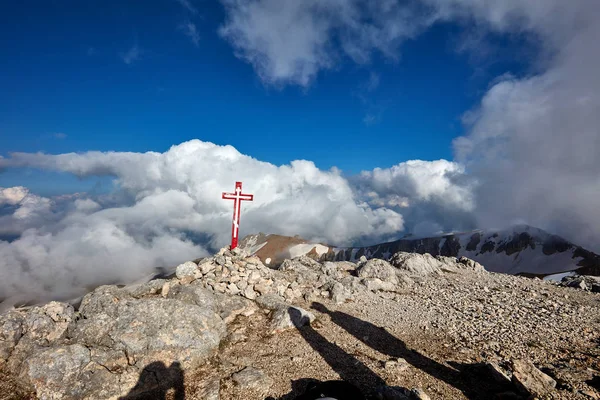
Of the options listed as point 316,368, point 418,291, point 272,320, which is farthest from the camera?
point 418,291

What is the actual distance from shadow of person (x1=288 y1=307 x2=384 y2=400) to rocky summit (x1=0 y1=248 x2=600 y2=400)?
0.21ft

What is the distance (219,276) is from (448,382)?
589 inches

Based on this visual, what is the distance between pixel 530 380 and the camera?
1040 centimetres

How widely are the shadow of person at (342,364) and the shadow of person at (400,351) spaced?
1.95 m

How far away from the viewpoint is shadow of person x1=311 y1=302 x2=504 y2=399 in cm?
1123

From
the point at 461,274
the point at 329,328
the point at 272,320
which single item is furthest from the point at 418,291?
the point at 272,320

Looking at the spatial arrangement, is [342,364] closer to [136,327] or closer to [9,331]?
[136,327]

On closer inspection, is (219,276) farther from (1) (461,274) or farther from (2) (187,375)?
(1) (461,274)

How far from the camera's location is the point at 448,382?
11.7 metres

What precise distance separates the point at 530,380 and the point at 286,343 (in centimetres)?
974

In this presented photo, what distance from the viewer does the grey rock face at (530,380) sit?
10.1 metres

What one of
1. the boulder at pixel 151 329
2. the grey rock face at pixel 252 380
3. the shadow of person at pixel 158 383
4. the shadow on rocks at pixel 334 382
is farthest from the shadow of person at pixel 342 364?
A: the shadow of person at pixel 158 383

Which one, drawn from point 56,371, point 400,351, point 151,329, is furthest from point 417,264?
point 56,371

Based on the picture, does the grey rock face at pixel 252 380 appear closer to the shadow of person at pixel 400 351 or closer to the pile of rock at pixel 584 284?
the shadow of person at pixel 400 351
